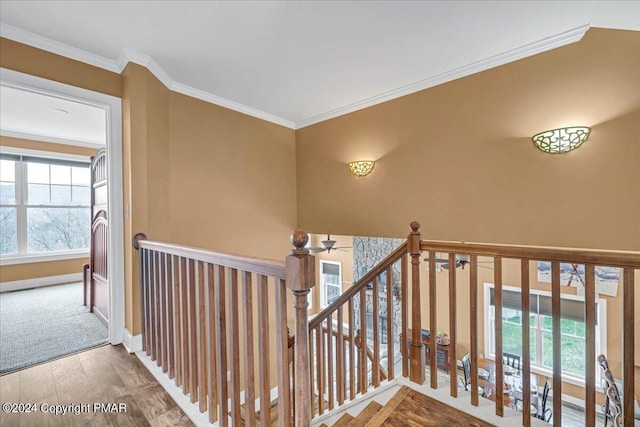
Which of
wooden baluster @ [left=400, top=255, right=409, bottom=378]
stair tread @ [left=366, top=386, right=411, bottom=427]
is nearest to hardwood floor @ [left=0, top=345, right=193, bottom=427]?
stair tread @ [left=366, top=386, right=411, bottom=427]

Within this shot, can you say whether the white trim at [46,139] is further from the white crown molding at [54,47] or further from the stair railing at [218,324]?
the stair railing at [218,324]

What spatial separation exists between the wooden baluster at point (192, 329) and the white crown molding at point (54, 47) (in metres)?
2.09

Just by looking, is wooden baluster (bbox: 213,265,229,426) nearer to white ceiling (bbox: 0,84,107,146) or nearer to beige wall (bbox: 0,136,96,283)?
white ceiling (bbox: 0,84,107,146)

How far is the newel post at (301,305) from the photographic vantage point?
37.8 inches

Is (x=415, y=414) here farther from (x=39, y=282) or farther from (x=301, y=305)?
(x=39, y=282)

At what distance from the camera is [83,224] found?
5.14 metres

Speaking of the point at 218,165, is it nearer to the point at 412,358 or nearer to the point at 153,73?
the point at 153,73

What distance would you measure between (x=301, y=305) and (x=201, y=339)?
2.80 feet

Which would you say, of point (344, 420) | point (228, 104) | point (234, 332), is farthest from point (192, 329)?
point (228, 104)

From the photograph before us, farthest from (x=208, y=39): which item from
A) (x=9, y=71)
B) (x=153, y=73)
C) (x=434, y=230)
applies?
(x=434, y=230)

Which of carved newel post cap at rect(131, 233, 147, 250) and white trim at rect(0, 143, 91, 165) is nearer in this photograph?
carved newel post cap at rect(131, 233, 147, 250)

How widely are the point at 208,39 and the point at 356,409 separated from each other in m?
3.22

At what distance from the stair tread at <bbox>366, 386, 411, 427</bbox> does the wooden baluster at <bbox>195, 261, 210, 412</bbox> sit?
990 mm

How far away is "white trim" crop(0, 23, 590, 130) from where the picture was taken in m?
2.12
